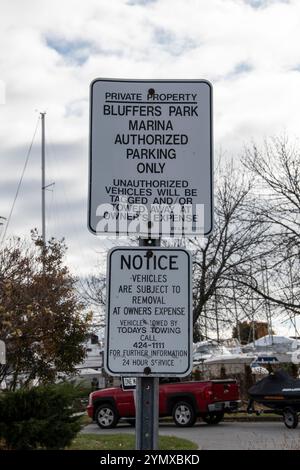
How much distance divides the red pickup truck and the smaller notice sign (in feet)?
58.5

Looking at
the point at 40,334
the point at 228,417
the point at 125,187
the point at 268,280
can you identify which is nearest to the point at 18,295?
the point at 40,334

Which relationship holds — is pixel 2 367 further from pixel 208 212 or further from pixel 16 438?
pixel 208 212

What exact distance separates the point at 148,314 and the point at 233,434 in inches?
613

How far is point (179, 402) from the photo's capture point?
67.5 feet

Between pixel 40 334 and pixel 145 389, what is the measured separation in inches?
621

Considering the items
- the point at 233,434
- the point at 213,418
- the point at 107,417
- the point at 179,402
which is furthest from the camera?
the point at 213,418

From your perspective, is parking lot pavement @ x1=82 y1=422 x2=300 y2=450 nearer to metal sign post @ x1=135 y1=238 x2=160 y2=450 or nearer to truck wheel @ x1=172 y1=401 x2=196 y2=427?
truck wheel @ x1=172 y1=401 x2=196 y2=427

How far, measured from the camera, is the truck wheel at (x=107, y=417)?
20875 mm

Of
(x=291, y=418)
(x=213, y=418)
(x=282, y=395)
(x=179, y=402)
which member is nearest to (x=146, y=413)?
(x=291, y=418)

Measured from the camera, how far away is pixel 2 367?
1627 centimetres

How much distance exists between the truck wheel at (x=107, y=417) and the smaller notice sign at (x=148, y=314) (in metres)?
18.7

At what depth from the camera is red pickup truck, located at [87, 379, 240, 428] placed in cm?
2045

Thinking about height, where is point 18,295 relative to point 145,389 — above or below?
above

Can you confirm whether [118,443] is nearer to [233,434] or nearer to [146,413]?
[233,434]
